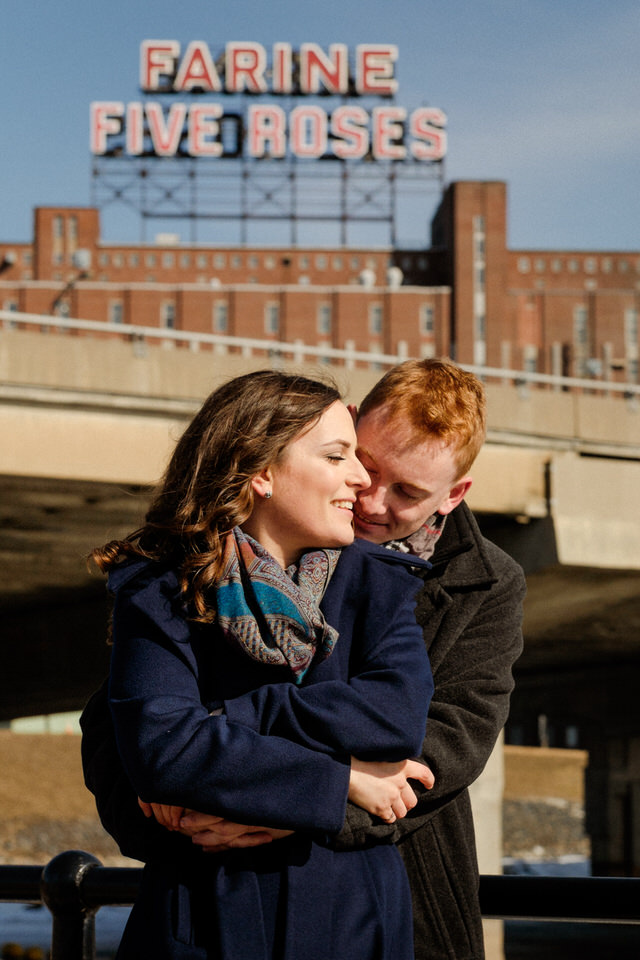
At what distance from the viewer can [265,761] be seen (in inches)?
89.0

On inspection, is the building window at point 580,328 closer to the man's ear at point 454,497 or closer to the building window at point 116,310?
the building window at point 116,310

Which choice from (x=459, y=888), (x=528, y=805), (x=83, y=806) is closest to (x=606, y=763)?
(x=528, y=805)

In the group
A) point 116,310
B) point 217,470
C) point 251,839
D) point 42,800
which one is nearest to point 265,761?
point 251,839

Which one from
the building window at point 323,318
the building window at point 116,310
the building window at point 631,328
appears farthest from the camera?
the building window at point 631,328

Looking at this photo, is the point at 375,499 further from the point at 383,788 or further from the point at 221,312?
the point at 221,312

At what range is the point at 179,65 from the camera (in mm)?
86562

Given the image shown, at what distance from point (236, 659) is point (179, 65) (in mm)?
89661

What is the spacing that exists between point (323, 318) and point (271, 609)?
80.5 m

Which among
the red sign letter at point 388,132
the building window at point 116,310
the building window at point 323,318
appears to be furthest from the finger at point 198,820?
the red sign letter at point 388,132

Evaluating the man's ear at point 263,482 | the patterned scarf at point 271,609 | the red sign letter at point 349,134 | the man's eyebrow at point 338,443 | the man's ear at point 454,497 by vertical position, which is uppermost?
the red sign letter at point 349,134

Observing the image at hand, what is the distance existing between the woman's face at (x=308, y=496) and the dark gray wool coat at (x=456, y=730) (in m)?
0.35

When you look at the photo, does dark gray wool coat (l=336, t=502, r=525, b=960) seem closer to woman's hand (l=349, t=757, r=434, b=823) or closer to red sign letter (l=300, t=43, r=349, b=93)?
woman's hand (l=349, t=757, r=434, b=823)

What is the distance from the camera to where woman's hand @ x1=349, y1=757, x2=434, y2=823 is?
236cm

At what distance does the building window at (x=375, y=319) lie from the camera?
8131cm
